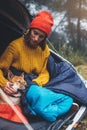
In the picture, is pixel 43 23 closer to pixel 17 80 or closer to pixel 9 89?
pixel 17 80

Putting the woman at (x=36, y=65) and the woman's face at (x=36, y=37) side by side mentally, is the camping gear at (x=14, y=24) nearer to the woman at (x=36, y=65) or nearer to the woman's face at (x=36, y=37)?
the woman at (x=36, y=65)

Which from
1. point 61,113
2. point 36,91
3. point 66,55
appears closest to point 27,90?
point 36,91

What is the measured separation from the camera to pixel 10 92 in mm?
4902

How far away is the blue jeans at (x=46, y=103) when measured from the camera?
4.86m

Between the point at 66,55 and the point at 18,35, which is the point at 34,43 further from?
the point at 66,55

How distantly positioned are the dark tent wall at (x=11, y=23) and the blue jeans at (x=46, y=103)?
4.36 ft

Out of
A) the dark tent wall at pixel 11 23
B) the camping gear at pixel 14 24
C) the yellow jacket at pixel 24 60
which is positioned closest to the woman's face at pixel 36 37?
the yellow jacket at pixel 24 60

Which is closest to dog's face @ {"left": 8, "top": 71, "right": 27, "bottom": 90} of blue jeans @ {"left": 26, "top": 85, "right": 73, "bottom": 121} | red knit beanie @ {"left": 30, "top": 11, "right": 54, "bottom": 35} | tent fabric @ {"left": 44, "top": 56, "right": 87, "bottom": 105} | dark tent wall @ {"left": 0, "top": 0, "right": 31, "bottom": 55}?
blue jeans @ {"left": 26, "top": 85, "right": 73, "bottom": 121}

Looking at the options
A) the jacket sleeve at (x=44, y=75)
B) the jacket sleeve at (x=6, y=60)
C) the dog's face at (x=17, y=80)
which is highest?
the jacket sleeve at (x=6, y=60)

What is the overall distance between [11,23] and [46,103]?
5.70 ft

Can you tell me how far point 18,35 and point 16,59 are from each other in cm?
99

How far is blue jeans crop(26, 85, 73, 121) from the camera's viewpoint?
4.86 meters

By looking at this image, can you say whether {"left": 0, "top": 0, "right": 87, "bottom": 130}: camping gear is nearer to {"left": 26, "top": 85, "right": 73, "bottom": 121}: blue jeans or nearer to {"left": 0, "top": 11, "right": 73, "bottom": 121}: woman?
{"left": 26, "top": 85, "right": 73, "bottom": 121}: blue jeans

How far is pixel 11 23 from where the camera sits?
20.6ft
